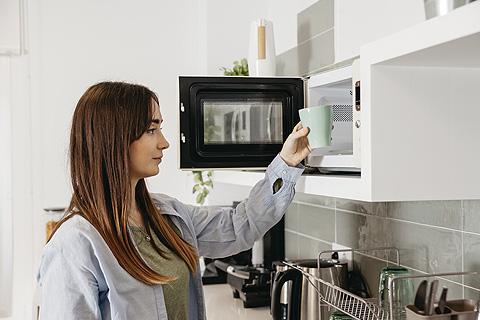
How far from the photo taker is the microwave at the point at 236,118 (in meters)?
1.68

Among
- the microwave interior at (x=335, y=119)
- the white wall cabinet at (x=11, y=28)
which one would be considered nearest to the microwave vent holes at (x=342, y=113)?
the microwave interior at (x=335, y=119)

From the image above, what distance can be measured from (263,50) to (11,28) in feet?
4.07

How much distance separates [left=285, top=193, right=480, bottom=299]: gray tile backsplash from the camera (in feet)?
4.66

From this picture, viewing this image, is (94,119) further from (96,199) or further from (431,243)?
(431,243)

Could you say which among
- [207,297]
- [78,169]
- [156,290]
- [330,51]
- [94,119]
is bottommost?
[207,297]

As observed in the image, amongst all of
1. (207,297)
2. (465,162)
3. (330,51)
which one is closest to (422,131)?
(465,162)

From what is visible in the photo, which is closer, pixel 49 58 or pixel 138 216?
pixel 138 216

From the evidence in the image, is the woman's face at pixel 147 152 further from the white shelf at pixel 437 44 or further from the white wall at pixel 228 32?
the white wall at pixel 228 32

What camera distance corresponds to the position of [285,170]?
159 centimetres

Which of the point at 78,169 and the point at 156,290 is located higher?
the point at 78,169

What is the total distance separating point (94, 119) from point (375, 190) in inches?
27.0

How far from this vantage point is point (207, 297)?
7.90 feet

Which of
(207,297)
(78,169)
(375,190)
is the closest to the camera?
(375,190)

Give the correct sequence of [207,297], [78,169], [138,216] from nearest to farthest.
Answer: [78,169] < [138,216] < [207,297]
